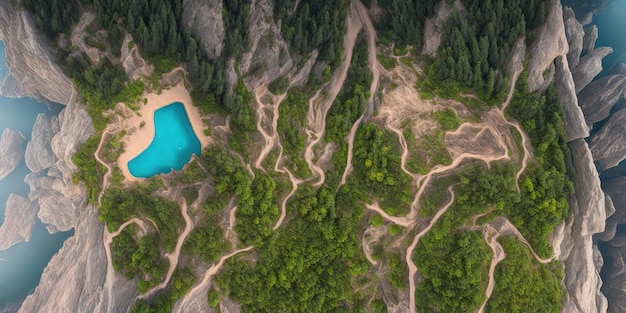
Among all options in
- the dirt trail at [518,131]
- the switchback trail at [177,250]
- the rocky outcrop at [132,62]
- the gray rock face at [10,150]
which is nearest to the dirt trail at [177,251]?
the switchback trail at [177,250]

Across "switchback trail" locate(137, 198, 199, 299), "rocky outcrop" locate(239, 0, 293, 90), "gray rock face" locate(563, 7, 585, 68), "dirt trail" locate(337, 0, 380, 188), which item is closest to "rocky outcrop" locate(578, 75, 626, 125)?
"gray rock face" locate(563, 7, 585, 68)

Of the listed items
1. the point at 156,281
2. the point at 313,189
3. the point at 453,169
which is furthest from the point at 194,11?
the point at 453,169

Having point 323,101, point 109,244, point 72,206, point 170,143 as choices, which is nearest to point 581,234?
point 323,101

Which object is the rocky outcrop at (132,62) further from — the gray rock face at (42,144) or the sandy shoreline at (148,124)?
the gray rock face at (42,144)

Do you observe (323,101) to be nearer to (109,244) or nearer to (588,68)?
(109,244)

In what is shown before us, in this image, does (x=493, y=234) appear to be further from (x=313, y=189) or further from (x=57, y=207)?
(x=57, y=207)
